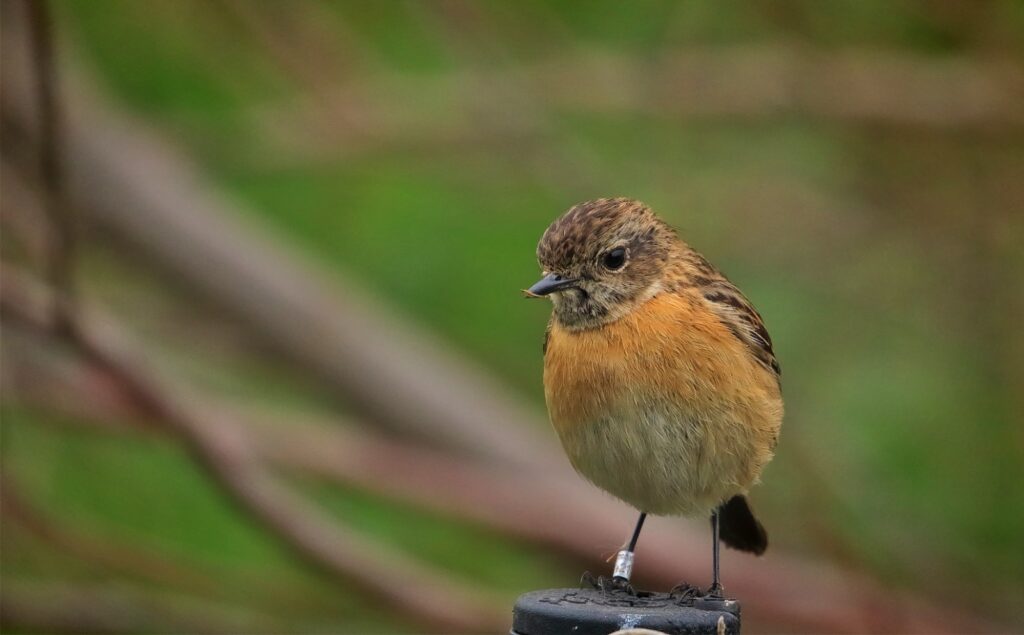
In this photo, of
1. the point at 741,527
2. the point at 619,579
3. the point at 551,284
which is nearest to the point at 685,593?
the point at 619,579

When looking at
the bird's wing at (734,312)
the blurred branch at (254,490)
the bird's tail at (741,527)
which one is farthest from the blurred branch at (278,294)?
the bird's wing at (734,312)

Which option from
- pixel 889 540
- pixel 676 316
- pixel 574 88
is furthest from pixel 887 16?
pixel 676 316

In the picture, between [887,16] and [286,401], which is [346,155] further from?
[887,16]

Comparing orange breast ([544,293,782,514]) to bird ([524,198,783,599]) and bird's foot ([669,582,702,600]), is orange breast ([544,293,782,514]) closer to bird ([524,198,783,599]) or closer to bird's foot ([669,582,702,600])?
bird ([524,198,783,599])

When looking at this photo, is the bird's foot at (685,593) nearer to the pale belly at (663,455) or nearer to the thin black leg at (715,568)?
the thin black leg at (715,568)

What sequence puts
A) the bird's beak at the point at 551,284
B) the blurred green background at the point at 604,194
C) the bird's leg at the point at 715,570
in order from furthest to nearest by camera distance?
the blurred green background at the point at 604,194
the bird's beak at the point at 551,284
the bird's leg at the point at 715,570

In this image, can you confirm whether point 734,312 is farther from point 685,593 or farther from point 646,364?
point 685,593

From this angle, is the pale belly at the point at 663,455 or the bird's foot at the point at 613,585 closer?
the bird's foot at the point at 613,585

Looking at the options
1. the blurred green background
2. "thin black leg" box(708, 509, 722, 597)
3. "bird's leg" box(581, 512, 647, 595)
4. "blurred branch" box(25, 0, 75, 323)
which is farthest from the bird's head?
the blurred green background
